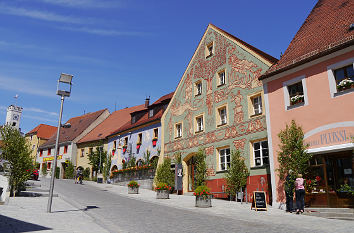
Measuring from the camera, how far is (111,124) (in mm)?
45531

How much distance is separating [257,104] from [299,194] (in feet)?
22.1

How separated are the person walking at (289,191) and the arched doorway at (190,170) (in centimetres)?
954

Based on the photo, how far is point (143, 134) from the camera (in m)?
32.0

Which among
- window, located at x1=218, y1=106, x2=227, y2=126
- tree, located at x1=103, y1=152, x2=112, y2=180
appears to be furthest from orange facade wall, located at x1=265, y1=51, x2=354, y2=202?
tree, located at x1=103, y1=152, x2=112, y2=180

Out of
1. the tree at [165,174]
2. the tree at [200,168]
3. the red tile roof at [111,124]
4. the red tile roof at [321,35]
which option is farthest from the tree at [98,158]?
the red tile roof at [321,35]

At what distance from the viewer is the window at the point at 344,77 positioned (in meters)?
13.4

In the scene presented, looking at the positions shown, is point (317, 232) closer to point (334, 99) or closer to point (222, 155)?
point (334, 99)

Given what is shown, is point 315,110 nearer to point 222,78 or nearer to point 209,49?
point 222,78

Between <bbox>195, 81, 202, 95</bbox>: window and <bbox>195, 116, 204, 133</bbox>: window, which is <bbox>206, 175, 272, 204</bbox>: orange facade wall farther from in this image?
<bbox>195, 81, 202, 95</bbox>: window

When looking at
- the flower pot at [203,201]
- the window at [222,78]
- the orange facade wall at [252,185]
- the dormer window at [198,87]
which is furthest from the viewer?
the dormer window at [198,87]

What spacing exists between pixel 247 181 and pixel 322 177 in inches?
197

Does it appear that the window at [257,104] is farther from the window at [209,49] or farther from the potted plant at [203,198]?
the window at [209,49]

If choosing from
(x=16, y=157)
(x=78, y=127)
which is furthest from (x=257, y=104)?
(x=78, y=127)

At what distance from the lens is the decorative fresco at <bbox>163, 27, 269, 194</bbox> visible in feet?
62.3
